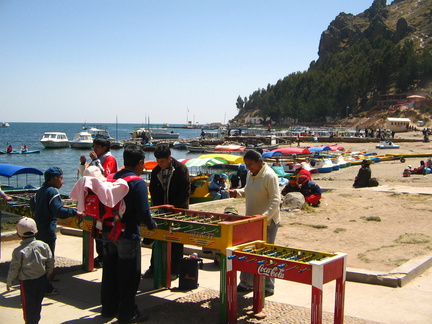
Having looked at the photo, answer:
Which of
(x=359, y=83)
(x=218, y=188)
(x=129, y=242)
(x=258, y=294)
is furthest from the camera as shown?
(x=359, y=83)

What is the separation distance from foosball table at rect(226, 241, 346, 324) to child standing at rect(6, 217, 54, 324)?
6.93ft

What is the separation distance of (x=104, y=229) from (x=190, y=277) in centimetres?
168

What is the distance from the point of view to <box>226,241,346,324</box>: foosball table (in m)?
4.89

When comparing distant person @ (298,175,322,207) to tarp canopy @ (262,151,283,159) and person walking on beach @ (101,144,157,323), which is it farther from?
tarp canopy @ (262,151,283,159)

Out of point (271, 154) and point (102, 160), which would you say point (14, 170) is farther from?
point (271, 154)

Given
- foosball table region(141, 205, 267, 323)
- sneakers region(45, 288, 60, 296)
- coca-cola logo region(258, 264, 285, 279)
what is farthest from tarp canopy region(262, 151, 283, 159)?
coca-cola logo region(258, 264, 285, 279)

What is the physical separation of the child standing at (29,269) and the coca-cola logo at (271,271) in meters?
2.41

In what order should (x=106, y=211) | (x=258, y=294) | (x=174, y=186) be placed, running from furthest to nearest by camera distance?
(x=174, y=186)
(x=258, y=294)
(x=106, y=211)

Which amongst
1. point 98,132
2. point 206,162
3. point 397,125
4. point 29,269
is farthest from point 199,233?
point 98,132

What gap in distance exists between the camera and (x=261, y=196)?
6691 millimetres

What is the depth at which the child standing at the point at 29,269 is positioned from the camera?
5.40 m

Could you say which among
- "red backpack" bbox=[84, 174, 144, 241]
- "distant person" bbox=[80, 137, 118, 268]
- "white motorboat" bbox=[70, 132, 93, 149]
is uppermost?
"distant person" bbox=[80, 137, 118, 268]

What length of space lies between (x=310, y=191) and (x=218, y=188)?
597cm

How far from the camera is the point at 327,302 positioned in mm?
6418
